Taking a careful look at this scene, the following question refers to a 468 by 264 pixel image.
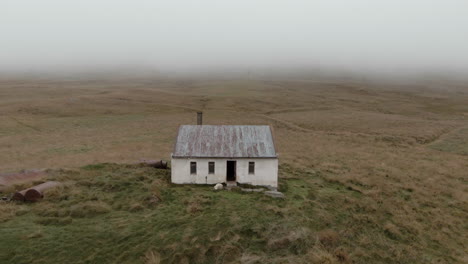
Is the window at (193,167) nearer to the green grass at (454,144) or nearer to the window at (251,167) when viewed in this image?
the window at (251,167)

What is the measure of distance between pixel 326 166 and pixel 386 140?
20753 mm

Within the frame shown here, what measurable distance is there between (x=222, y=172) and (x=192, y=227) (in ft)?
25.5

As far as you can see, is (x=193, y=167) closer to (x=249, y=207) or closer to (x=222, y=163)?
(x=222, y=163)

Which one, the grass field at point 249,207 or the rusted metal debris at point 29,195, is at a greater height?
the rusted metal debris at point 29,195

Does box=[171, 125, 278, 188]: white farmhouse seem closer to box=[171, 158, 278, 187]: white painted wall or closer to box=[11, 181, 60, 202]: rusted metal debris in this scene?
box=[171, 158, 278, 187]: white painted wall

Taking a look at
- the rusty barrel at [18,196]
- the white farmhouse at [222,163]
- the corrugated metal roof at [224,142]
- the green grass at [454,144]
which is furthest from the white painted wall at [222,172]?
the green grass at [454,144]

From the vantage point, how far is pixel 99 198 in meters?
18.9

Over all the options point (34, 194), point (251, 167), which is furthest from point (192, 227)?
point (34, 194)

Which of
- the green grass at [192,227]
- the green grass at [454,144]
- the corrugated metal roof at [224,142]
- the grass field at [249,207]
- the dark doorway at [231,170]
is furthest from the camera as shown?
the green grass at [454,144]

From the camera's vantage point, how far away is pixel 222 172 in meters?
23.0

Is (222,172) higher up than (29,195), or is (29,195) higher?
(29,195)

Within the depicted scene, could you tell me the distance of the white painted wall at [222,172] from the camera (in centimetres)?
2283

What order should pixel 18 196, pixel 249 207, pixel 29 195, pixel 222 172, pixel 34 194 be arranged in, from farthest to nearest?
1. pixel 222 172
2. pixel 249 207
3. pixel 34 194
4. pixel 29 195
5. pixel 18 196

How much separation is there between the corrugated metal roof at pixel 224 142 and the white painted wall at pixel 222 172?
0.44m
